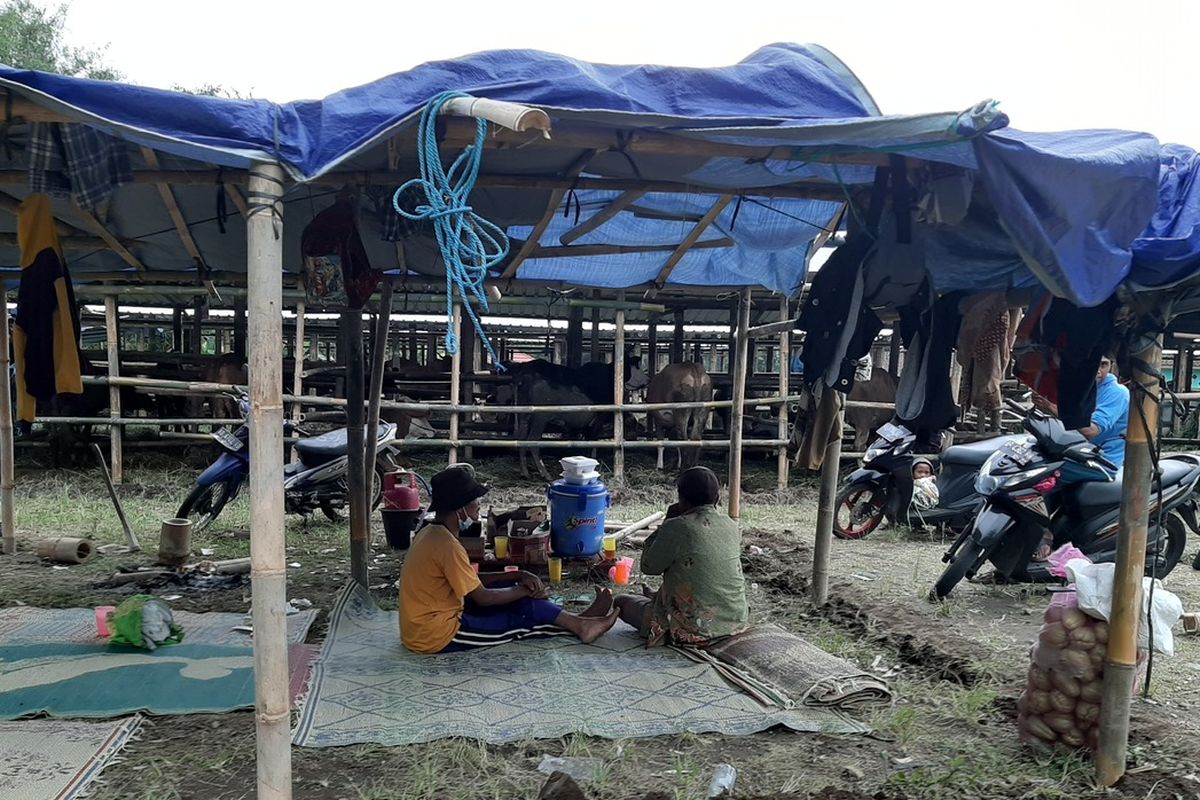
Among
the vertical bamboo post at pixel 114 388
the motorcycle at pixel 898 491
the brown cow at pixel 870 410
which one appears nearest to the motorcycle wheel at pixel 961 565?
the motorcycle at pixel 898 491

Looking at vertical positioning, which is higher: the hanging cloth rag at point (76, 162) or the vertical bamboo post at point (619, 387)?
the hanging cloth rag at point (76, 162)

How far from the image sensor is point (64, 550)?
20.7 feet

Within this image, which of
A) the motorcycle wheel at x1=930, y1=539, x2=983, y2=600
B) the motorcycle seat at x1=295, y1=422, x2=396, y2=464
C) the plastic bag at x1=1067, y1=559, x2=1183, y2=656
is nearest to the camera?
the plastic bag at x1=1067, y1=559, x2=1183, y2=656

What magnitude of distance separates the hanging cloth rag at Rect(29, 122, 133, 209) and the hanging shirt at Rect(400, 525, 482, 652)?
2.24m

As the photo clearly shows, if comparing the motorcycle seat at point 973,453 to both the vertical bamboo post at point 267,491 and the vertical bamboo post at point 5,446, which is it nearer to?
the vertical bamboo post at point 267,491

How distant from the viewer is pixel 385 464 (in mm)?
8477

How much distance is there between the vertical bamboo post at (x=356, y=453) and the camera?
5820 mm

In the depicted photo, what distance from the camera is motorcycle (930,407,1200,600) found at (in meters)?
5.55

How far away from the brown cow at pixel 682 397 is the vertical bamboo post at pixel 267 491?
8950 millimetres

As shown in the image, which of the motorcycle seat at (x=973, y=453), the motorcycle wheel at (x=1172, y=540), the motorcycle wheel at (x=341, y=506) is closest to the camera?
the motorcycle wheel at (x=1172, y=540)

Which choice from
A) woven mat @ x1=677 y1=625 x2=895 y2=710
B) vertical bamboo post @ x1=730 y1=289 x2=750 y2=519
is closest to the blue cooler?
vertical bamboo post @ x1=730 y1=289 x2=750 y2=519

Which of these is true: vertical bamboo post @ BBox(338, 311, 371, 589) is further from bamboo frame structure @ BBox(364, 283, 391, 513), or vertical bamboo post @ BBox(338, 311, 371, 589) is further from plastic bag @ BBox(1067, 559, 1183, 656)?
plastic bag @ BBox(1067, 559, 1183, 656)

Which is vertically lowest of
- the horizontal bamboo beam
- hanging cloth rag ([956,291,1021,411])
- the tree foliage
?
hanging cloth rag ([956,291,1021,411])

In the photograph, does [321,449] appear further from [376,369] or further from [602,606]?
[602,606]
